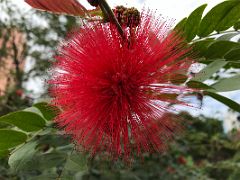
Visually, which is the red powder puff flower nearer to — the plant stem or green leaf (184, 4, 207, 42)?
the plant stem

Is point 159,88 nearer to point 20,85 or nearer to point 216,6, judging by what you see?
point 216,6

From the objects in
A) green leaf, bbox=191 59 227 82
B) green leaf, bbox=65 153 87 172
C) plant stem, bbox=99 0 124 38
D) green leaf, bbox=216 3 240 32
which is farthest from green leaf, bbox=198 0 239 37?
green leaf, bbox=65 153 87 172

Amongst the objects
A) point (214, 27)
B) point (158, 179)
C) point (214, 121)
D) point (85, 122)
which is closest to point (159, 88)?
point (85, 122)

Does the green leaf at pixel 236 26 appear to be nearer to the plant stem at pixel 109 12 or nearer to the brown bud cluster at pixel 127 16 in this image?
the brown bud cluster at pixel 127 16

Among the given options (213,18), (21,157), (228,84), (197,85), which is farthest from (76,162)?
(213,18)

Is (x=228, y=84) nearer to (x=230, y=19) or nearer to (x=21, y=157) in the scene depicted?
(x=230, y=19)

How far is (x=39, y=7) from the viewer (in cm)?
137

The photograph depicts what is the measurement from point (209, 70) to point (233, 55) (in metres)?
0.11

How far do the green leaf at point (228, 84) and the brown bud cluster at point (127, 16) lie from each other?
0.43 meters

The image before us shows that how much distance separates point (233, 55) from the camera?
149 cm

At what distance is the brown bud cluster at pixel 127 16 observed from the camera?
1.36 meters

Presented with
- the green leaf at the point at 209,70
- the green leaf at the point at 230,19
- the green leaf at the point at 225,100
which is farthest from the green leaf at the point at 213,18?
the green leaf at the point at 225,100

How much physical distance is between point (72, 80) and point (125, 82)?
21cm

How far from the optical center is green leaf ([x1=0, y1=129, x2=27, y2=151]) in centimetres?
155
